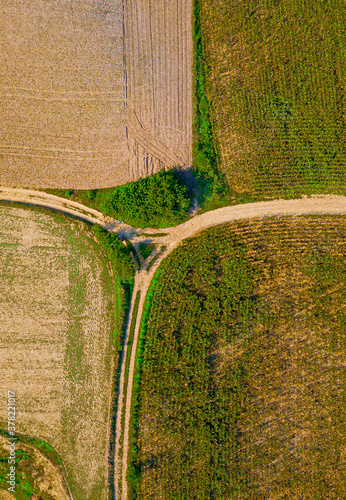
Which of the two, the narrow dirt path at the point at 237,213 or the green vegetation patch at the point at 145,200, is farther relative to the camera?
the narrow dirt path at the point at 237,213

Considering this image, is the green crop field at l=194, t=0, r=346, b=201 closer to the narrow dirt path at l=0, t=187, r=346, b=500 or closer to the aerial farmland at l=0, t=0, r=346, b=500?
the aerial farmland at l=0, t=0, r=346, b=500

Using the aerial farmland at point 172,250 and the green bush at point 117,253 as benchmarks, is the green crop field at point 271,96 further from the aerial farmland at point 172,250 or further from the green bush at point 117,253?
the green bush at point 117,253

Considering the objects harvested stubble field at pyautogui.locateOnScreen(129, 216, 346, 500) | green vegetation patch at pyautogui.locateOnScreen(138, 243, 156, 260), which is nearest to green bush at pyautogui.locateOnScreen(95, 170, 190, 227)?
green vegetation patch at pyautogui.locateOnScreen(138, 243, 156, 260)

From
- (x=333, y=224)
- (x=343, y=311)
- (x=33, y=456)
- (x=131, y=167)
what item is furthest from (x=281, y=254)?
(x=33, y=456)

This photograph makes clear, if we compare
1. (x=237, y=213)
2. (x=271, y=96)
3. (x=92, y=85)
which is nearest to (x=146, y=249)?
(x=237, y=213)

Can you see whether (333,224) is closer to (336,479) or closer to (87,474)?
(336,479)

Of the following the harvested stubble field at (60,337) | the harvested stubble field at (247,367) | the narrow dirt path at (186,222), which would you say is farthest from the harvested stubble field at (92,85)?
the harvested stubble field at (247,367)

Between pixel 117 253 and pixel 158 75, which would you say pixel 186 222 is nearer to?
pixel 117 253
